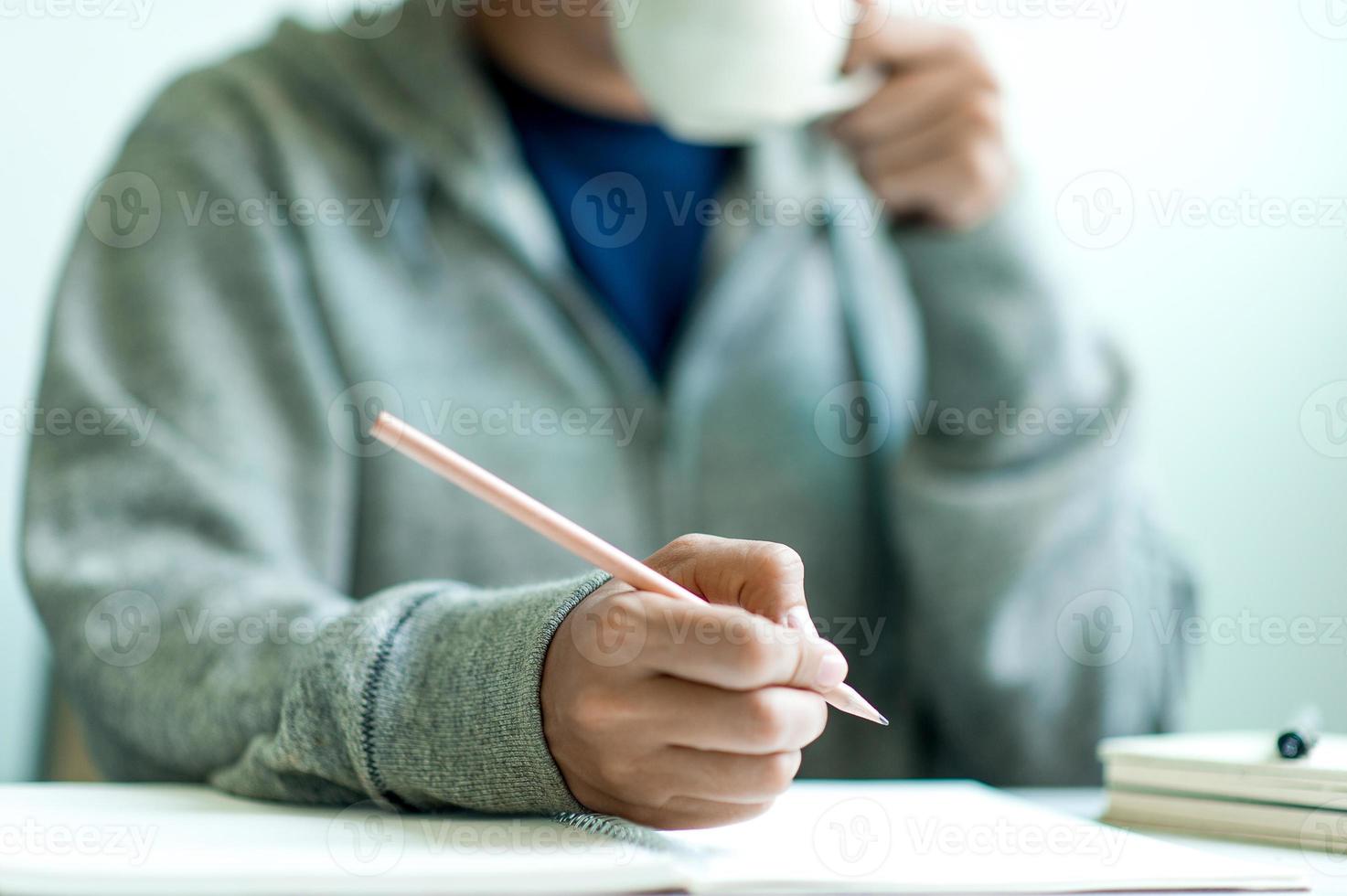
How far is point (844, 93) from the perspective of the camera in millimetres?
794

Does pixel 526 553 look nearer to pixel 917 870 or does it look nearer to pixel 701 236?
pixel 701 236

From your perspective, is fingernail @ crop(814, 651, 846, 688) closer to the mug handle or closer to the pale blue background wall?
the mug handle

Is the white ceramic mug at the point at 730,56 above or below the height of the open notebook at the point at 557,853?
above

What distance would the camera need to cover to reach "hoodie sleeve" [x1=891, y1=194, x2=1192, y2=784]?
826 mm

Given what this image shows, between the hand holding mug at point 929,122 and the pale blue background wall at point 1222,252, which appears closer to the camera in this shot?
the hand holding mug at point 929,122

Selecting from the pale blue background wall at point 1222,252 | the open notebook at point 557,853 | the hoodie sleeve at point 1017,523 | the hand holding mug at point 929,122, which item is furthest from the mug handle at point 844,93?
the open notebook at point 557,853

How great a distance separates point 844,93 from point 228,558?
1.69ft

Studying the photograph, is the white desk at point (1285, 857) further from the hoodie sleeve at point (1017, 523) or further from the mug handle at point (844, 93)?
the mug handle at point (844, 93)

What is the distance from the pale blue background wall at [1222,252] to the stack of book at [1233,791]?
71 cm

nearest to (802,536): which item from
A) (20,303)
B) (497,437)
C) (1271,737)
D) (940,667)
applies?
(940,667)

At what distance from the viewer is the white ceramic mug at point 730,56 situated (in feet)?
2.19

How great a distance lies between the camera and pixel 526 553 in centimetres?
82

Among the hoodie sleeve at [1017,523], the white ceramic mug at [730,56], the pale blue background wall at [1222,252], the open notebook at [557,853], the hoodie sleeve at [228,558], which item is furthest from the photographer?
the pale blue background wall at [1222,252]

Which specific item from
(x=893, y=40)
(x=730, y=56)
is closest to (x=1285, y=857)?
(x=730, y=56)
